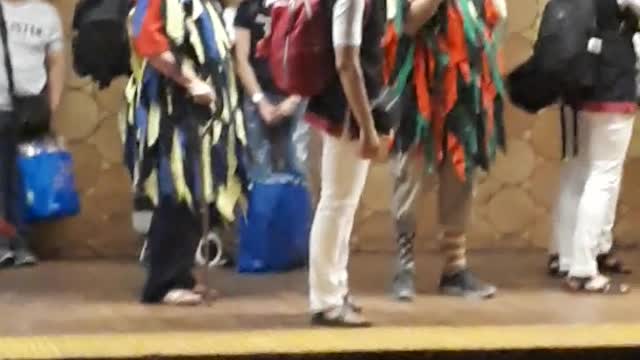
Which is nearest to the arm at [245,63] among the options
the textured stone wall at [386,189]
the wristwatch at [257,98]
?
the wristwatch at [257,98]

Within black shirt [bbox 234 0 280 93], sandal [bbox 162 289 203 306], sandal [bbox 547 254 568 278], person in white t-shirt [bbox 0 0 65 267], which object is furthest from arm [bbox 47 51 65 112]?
sandal [bbox 547 254 568 278]

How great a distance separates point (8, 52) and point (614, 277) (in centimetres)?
235

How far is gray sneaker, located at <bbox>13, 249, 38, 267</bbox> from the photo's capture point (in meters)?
5.92

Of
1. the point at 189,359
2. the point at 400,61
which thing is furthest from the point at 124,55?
the point at 189,359

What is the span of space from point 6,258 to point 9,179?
12.3 inches

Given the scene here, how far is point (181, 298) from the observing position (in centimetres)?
487

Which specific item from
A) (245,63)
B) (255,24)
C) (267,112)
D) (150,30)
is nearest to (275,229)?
(267,112)

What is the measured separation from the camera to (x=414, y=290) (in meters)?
5.11

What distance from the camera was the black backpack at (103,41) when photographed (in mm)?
5047

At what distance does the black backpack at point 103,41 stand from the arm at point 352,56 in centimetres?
115

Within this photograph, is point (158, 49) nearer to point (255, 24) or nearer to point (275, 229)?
point (255, 24)

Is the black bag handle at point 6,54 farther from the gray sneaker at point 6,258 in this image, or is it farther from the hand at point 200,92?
the hand at point 200,92

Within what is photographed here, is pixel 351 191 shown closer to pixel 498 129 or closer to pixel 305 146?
pixel 498 129

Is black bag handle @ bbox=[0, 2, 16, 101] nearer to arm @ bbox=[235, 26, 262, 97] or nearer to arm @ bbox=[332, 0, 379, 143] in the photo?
arm @ bbox=[235, 26, 262, 97]
